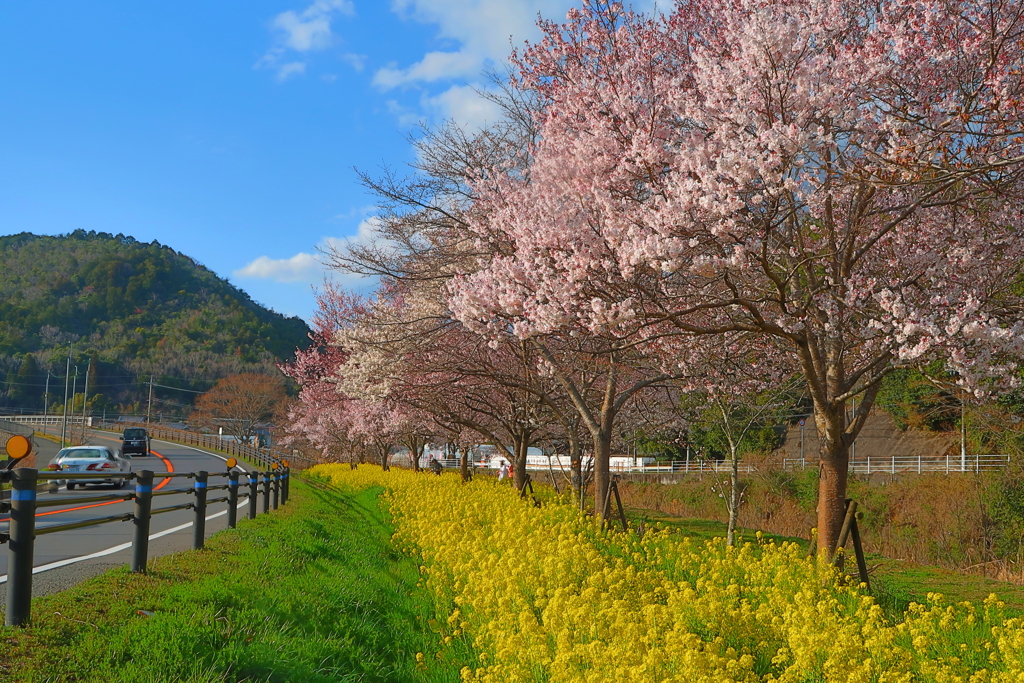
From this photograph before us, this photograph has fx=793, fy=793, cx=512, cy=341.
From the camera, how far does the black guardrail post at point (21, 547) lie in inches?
195

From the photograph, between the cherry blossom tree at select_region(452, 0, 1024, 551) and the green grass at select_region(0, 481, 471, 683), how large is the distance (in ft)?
10.2

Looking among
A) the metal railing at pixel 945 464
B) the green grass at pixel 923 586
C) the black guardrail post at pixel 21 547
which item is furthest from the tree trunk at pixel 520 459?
the metal railing at pixel 945 464

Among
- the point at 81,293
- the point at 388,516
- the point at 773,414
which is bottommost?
the point at 388,516

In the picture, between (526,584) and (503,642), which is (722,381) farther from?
(503,642)

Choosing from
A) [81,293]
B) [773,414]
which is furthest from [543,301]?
[81,293]

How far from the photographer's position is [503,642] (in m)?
4.69

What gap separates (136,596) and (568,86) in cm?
716

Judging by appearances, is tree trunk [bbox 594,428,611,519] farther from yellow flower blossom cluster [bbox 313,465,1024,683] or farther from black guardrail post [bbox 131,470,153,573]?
black guardrail post [bbox 131,470,153,573]

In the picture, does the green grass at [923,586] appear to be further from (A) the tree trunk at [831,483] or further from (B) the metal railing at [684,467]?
(B) the metal railing at [684,467]

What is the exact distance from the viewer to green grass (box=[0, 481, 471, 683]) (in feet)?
14.6

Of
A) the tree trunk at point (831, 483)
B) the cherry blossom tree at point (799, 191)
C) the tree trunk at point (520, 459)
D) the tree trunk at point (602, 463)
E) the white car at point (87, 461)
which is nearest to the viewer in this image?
the cherry blossom tree at point (799, 191)

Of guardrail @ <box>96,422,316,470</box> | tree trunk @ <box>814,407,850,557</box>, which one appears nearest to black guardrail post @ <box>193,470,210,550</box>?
tree trunk @ <box>814,407,850,557</box>

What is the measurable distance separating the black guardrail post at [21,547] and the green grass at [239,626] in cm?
14

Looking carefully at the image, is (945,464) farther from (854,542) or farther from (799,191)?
(799,191)
